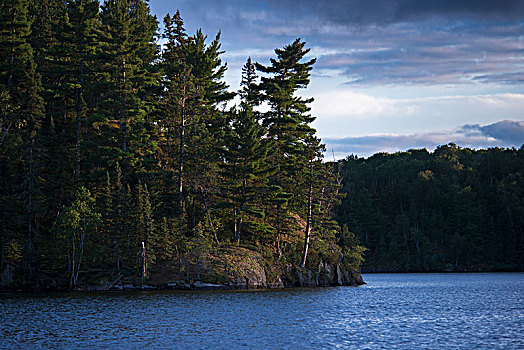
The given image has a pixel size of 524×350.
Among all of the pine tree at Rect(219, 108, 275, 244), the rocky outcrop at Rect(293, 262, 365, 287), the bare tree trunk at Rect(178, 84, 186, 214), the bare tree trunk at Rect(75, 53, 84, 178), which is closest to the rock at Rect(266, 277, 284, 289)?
the rocky outcrop at Rect(293, 262, 365, 287)

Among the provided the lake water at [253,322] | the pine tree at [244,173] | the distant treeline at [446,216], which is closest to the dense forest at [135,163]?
the pine tree at [244,173]

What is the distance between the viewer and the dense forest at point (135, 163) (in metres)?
61.0

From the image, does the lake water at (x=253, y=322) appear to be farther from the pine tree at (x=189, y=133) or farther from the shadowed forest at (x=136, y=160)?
the pine tree at (x=189, y=133)

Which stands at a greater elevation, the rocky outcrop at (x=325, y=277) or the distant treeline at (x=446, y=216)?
the distant treeline at (x=446, y=216)

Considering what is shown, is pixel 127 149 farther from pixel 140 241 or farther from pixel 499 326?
pixel 499 326

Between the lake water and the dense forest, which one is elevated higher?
the dense forest

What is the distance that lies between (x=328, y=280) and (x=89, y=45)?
49.4 meters

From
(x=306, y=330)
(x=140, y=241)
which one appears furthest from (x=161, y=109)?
(x=306, y=330)

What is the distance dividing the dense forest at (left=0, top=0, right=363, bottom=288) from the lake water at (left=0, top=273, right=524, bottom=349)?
9057 mm

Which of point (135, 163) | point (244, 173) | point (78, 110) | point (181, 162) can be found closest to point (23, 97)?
point (78, 110)

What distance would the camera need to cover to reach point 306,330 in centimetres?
3189

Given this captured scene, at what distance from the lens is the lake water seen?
90.3ft

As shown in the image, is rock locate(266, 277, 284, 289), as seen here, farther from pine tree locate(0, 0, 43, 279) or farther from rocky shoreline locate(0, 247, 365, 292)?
pine tree locate(0, 0, 43, 279)

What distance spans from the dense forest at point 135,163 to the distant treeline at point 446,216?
86360 mm
